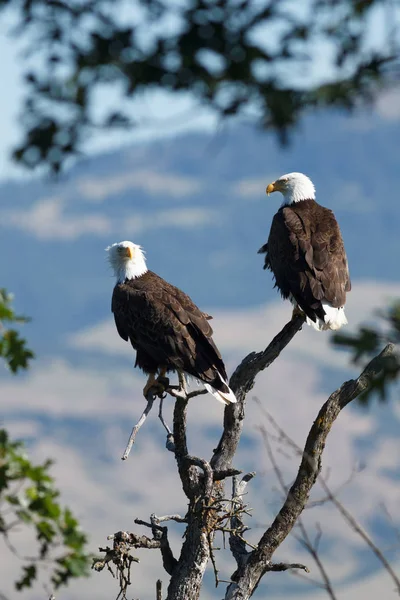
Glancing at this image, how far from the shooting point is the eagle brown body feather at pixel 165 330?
1026 centimetres

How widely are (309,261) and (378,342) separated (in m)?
7.03

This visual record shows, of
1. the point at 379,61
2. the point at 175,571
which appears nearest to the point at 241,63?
the point at 379,61

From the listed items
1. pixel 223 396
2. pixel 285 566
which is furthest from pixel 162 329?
pixel 285 566

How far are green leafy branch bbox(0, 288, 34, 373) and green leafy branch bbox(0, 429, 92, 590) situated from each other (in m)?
0.28

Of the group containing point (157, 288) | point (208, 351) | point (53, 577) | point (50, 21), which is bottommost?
point (53, 577)

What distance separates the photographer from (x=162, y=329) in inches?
417

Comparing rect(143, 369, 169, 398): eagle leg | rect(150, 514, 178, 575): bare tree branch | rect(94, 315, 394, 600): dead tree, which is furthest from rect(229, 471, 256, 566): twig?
rect(143, 369, 169, 398): eagle leg

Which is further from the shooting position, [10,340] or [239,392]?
[239,392]

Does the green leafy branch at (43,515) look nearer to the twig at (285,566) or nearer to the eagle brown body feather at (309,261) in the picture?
the twig at (285,566)

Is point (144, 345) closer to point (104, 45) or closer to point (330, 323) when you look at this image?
point (330, 323)

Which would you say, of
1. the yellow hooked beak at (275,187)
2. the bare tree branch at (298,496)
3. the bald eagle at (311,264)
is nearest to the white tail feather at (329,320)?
the bald eagle at (311,264)

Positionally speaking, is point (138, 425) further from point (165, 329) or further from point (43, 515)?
point (43, 515)

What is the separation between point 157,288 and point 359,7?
662 centimetres

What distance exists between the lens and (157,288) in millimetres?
11117
